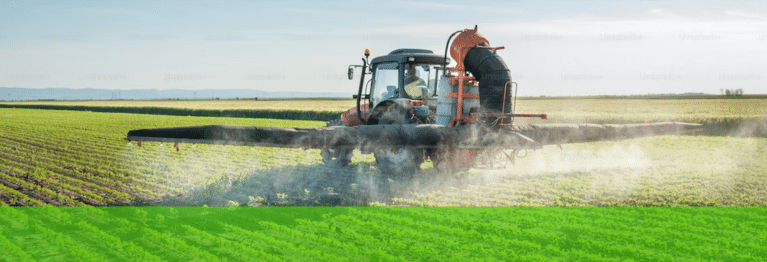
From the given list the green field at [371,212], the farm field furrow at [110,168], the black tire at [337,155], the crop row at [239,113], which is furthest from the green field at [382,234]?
the crop row at [239,113]

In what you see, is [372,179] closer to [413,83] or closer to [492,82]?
[413,83]

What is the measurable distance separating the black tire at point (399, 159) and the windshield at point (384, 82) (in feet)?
1.64

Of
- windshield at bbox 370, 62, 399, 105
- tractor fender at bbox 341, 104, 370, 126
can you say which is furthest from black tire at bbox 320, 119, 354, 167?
windshield at bbox 370, 62, 399, 105

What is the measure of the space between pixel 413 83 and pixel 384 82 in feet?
2.28

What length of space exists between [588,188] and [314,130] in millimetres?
4937

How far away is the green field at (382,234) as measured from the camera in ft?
18.6

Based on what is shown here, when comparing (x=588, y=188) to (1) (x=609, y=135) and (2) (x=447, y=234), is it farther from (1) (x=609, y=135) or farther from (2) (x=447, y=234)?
(2) (x=447, y=234)

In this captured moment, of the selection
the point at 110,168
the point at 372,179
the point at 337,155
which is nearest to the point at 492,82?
the point at 372,179

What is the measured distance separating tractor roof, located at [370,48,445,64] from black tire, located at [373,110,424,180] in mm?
1022

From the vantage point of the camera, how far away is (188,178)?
10.5 meters

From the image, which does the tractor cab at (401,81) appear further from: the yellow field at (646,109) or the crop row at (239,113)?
the crop row at (239,113)

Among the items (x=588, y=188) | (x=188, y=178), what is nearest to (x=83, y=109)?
(x=188, y=178)

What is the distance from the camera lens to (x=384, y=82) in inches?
436

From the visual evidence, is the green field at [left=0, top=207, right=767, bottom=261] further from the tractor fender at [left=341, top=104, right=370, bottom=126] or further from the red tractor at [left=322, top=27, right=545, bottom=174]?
the tractor fender at [left=341, top=104, right=370, bottom=126]
